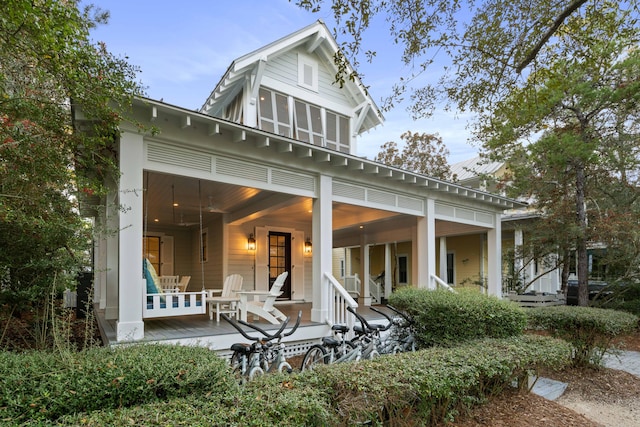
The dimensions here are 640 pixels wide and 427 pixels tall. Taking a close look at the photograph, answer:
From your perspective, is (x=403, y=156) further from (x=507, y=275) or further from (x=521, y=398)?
(x=521, y=398)

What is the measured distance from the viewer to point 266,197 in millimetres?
8094

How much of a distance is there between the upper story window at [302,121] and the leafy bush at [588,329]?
20.5 ft

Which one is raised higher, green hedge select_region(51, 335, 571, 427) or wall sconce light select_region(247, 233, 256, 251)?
wall sconce light select_region(247, 233, 256, 251)

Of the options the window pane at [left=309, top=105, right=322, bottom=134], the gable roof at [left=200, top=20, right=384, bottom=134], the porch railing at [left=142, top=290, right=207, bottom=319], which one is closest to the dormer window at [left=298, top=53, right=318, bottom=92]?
the gable roof at [left=200, top=20, right=384, bottom=134]

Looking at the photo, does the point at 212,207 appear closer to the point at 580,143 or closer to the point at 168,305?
the point at 168,305

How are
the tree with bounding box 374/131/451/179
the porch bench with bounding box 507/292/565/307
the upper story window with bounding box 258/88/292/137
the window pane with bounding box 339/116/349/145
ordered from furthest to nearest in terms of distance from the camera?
the tree with bounding box 374/131/451/179 → the porch bench with bounding box 507/292/565/307 → the window pane with bounding box 339/116/349/145 → the upper story window with bounding box 258/88/292/137

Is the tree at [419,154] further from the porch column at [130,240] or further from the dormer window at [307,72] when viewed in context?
the porch column at [130,240]

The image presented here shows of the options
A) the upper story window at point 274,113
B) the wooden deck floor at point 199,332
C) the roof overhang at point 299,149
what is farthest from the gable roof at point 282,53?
the wooden deck floor at point 199,332

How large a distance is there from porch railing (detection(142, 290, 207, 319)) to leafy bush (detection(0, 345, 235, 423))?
2.45m

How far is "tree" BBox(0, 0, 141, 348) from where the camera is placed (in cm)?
331

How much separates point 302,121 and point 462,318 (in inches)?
252

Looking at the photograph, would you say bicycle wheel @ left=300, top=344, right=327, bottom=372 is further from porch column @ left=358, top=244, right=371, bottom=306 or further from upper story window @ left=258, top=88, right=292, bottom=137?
porch column @ left=358, top=244, right=371, bottom=306

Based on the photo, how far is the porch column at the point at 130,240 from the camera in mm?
4773

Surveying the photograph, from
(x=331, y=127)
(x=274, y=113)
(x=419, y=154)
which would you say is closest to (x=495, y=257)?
(x=331, y=127)
